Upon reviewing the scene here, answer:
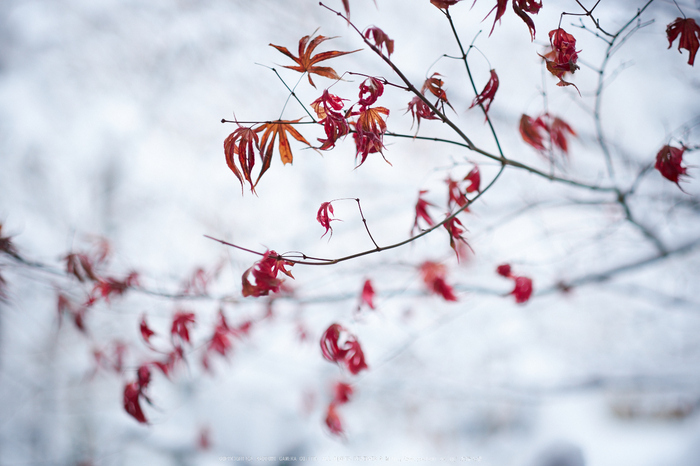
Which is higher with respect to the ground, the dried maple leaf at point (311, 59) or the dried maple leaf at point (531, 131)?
the dried maple leaf at point (531, 131)

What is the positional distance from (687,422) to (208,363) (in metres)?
2.89

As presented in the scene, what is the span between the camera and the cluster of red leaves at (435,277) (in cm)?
133

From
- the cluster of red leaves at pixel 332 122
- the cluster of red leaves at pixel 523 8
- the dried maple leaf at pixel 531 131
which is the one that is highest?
the dried maple leaf at pixel 531 131

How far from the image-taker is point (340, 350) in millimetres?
904

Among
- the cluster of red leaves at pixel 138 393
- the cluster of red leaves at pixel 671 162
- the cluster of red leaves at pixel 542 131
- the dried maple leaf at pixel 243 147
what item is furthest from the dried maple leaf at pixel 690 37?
the cluster of red leaves at pixel 138 393

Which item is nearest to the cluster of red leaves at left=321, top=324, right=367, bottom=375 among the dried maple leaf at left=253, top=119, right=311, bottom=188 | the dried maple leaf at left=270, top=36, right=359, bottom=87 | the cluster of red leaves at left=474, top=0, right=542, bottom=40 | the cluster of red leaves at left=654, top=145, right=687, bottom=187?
the dried maple leaf at left=253, top=119, right=311, bottom=188

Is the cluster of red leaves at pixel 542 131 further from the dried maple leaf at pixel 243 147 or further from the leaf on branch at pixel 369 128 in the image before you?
the dried maple leaf at pixel 243 147

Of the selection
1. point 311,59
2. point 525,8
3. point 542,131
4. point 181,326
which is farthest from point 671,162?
point 181,326

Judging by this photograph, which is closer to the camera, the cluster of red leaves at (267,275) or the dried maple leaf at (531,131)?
the cluster of red leaves at (267,275)

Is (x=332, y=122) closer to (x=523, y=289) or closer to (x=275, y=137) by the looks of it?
(x=275, y=137)

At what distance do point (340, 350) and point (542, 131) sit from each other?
3.05ft

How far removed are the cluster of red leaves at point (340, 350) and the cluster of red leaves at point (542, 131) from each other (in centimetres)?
75

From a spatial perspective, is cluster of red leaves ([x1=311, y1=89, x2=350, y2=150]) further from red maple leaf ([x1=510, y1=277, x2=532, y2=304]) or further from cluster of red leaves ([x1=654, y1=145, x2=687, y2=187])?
red maple leaf ([x1=510, y1=277, x2=532, y2=304])

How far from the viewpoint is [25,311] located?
7.86ft
